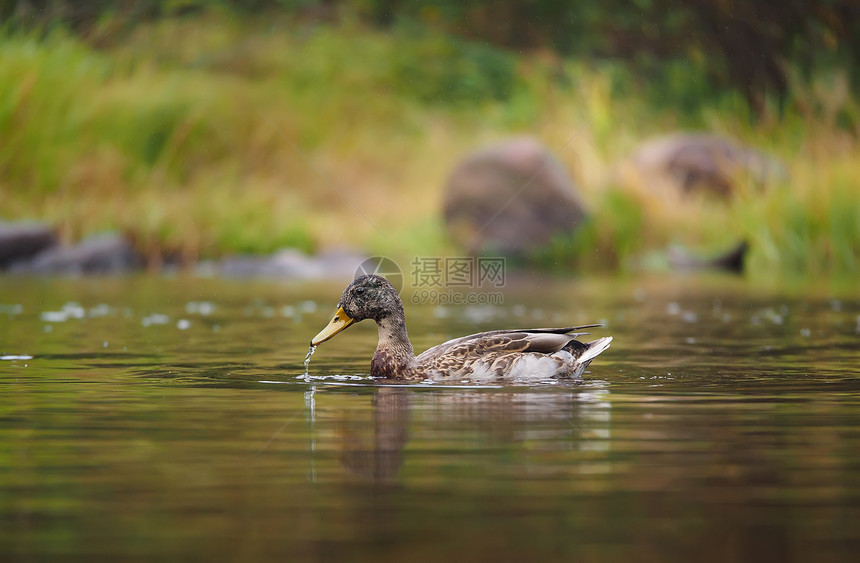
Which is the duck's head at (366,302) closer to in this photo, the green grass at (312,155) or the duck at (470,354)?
the duck at (470,354)

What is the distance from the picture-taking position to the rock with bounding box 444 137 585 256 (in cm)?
2248

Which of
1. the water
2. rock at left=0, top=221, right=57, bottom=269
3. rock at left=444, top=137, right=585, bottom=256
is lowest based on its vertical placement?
the water

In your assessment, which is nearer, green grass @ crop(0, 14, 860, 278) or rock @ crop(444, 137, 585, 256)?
green grass @ crop(0, 14, 860, 278)

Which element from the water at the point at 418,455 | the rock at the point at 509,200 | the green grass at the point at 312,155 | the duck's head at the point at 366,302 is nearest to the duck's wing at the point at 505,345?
the water at the point at 418,455

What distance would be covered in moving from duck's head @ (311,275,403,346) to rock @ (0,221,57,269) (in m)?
12.2

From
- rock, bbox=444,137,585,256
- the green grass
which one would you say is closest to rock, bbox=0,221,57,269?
the green grass

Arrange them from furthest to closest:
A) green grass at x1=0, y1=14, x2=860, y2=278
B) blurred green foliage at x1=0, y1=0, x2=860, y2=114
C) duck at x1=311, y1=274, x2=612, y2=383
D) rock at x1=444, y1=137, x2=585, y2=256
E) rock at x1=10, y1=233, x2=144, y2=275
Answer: blurred green foliage at x1=0, y1=0, x2=860, y2=114
rock at x1=444, y1=137, x2=585, y2=256
green grass at x1=0, y1=14, x2=860, y2=278
rock at x1=10, y1=233, x2=144, y2=275
duck at x1=311, y1=274, x2=612, y2=383

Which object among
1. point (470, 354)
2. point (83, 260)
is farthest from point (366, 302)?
point (83, 260)

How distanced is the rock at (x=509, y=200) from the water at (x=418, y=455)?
38.0ft

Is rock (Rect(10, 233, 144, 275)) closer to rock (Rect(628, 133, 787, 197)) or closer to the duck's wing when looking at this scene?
A: rock (Rect(628, 133, 787, 197))

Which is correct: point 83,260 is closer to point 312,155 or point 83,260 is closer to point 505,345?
point 312,155

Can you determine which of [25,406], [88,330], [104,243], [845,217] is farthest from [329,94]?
[25,406]

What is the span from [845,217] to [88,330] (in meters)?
11.8

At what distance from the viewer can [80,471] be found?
16.4 feet
